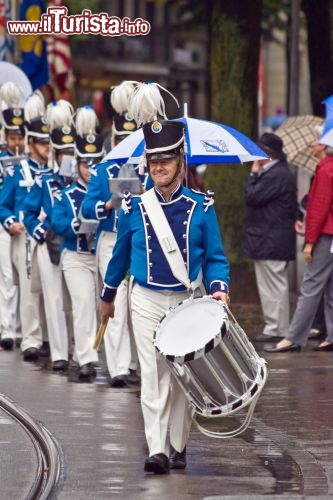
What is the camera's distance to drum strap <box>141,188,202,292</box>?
9344mm

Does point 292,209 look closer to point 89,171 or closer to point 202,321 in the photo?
point 89,171

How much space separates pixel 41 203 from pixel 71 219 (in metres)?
0.86

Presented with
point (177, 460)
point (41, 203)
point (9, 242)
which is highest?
point (41, 203)

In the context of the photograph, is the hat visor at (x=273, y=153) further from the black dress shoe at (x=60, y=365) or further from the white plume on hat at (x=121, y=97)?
the black dress shoe at (x=60, y=365)

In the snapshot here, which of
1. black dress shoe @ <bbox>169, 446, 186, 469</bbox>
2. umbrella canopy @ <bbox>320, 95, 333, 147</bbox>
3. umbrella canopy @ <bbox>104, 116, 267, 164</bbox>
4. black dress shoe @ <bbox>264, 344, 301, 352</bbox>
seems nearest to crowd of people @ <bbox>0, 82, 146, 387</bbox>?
umbrella canopy @ <bbox>104, 116, 267, 164</bbox>

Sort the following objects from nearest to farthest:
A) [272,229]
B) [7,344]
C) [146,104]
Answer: [146,104], [7,344], [272,229]

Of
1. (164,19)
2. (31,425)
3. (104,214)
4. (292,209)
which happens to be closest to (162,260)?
(31,425)

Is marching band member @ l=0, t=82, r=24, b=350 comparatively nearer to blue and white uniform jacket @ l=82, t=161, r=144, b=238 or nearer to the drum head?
blue and white uniform jacket @ l=82, t=161, r=144, b=238

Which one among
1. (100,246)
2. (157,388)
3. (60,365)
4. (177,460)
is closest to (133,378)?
(60,365)

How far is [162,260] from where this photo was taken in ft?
30.9

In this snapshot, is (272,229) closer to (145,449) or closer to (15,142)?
(15,142)

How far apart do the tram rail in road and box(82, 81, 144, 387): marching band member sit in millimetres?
1154

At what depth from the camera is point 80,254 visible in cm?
1353

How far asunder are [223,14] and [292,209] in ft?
14.2
